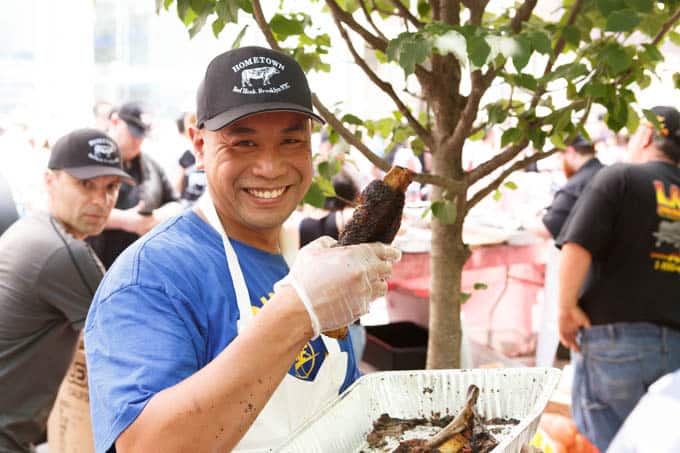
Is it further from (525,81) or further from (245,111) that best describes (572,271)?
(245,111)

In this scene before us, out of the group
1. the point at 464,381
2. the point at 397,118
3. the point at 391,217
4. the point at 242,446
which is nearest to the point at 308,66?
the point at 397,118

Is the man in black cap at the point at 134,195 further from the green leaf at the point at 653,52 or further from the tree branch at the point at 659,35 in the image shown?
the green leaf at the point at 653,52

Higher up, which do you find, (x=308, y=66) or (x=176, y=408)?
(x=308, y=66)

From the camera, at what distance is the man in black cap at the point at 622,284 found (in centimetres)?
336

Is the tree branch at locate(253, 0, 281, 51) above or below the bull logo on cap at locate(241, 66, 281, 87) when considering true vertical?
above

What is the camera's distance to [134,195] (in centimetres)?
498

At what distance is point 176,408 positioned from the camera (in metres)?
1.11

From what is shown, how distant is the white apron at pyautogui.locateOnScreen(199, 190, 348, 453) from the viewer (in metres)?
1.42

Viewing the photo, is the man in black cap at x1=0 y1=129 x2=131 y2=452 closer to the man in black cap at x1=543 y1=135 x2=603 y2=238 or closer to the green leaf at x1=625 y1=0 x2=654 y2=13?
the green leaf at x1=625 y1=0 x2=654 y2=13

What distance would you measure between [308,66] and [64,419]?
1832 millimetres

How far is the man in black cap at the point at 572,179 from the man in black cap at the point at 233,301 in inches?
143

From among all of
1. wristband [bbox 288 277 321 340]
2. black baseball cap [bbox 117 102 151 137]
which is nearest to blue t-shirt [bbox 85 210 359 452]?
wristband [bbox 288 277 321 340]

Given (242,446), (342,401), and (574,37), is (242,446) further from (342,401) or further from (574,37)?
(574,37)

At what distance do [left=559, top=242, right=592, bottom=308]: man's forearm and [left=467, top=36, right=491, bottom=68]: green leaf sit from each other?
2380 mm
